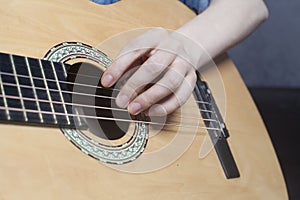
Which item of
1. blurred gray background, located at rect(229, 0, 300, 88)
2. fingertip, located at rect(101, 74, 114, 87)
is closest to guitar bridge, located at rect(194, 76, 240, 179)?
fingertip, located at rect(101, 74, 114, 87)

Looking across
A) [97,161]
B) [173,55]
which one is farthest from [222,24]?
[97,161]

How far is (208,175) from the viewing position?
33.6 inches

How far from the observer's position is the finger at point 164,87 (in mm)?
775

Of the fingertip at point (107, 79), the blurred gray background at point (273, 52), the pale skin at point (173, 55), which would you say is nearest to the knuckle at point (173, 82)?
the pale skin at point (173, 55)

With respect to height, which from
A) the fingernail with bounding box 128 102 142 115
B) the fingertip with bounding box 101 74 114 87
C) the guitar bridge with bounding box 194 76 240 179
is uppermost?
the fingertip with bounding box 101 74 114 87

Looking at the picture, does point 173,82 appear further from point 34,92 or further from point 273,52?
point 273,52

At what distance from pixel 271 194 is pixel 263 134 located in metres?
0.14

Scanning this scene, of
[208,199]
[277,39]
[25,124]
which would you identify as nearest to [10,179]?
[25,124]

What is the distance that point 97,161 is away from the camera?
0.70 m

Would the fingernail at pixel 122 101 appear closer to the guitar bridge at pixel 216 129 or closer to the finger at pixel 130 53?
the finger at pixel 130 53

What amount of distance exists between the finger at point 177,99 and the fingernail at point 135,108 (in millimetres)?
42

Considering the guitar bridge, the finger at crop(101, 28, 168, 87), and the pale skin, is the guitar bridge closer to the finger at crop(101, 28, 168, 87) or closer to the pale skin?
the pale skin

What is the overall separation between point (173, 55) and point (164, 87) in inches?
2.4

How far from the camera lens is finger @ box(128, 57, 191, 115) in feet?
2.54
